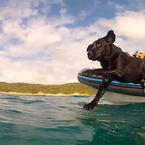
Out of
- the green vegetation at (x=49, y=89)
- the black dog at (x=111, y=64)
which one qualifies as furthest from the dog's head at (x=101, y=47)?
the green vegetation at (x=49, y=89)

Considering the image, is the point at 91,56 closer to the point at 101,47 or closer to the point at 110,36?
the point at 101,47

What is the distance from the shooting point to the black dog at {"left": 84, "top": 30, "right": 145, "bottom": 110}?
4.42m

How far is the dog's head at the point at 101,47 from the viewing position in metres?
4.38

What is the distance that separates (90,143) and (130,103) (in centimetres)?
707

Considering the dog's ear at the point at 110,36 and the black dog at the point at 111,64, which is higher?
the dog's ear at the point at 110,36

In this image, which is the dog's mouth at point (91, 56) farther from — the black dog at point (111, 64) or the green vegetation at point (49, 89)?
the green vegetation at point (49, 89)

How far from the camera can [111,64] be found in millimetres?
4652

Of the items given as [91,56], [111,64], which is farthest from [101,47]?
[111,64]

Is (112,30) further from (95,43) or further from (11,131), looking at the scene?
(11,131)

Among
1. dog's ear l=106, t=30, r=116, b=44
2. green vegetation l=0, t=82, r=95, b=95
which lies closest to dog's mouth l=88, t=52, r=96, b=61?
dog's ear l=106, t=30, r=116, b=44

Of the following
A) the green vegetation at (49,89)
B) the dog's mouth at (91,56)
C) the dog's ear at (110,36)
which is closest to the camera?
the dog's mouth at (91,56)

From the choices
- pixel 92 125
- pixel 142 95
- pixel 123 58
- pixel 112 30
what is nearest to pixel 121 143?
pixel 92 125

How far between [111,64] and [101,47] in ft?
1.59

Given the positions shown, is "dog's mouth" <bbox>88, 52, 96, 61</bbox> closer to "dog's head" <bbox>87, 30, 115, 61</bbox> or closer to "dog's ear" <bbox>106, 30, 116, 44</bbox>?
"dog's head" <bbox>87, 30, 115, 61</bbox>
